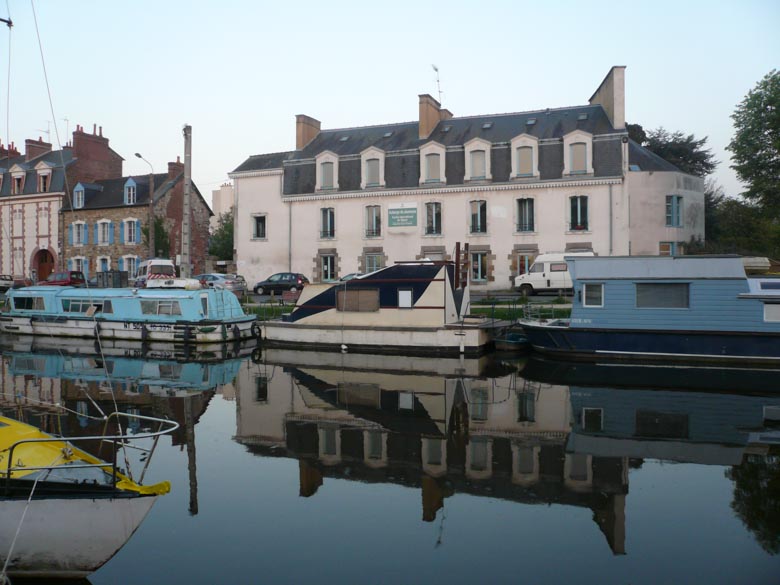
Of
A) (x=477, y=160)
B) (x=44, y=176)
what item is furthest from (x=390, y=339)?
(x=44, y=176)

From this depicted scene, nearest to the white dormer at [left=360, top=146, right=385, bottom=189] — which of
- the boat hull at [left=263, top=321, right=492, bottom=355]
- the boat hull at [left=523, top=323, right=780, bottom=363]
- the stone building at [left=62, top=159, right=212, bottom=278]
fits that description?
the stone building at [left=62, top=159, right=212, bottom=278]

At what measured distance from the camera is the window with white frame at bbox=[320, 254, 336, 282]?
37.9 meters

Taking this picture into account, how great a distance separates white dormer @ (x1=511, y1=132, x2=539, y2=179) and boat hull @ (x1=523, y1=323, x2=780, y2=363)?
15.3m

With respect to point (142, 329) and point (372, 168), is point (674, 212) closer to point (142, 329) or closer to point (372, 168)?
point (372, 168)

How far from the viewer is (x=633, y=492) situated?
8.63 m

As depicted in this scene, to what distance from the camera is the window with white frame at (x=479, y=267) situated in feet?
115

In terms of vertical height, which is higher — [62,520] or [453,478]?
[62,520]

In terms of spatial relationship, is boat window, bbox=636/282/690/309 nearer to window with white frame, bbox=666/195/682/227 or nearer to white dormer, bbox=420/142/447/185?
white dormer, bbox=420/142/447/185

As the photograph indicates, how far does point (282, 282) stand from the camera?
35219 millimetres

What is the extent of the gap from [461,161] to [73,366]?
23.1 metres

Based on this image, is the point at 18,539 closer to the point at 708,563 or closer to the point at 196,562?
the point at 196,562

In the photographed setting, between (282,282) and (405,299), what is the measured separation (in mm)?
14858

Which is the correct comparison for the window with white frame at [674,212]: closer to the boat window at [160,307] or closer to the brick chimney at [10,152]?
the boat window at [160,307]

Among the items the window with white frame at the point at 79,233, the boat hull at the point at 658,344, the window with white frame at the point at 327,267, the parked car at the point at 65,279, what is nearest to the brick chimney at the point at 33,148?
the window with white frame at the point at 79,233
